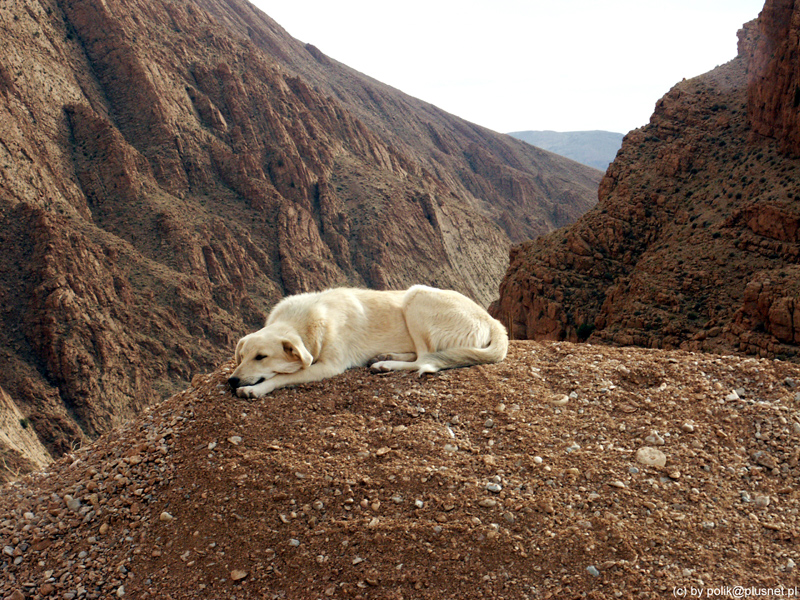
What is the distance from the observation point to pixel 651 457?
213 inches

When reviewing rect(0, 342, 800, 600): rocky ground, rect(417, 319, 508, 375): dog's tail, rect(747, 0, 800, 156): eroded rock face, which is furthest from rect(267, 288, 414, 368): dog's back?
rect(747, 0, 800, 156): eroded rock face

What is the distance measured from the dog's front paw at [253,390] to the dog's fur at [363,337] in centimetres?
1

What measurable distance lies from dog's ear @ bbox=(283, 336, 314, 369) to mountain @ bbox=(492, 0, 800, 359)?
23111 millimetres

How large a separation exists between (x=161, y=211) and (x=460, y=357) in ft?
219

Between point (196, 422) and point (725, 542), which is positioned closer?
point (725, 542)

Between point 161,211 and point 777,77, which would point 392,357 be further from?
point 161,211

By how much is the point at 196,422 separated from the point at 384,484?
227cm

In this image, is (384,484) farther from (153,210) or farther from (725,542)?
(153,210)

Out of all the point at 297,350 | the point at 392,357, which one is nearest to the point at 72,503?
the point at 297,350

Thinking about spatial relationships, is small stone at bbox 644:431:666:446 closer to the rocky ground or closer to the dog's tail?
the rocky ground

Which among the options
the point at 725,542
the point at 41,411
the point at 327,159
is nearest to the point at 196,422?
the point at 725,542

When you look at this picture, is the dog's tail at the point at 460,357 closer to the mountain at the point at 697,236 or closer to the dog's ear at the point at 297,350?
the dog's ear at the point at 297,350

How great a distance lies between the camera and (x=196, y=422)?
5.98 meters

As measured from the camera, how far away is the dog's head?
6.66 metres
